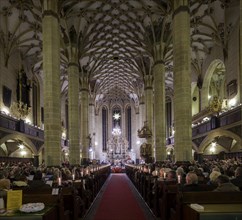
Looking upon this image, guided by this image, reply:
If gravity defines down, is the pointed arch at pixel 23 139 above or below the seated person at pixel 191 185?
above

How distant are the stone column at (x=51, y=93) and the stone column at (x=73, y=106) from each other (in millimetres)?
8023

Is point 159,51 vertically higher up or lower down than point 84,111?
higher up

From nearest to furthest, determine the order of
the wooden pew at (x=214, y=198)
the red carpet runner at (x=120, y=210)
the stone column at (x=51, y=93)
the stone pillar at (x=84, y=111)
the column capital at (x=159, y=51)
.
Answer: the wooden pew at (x=214, y=198) < the red carpet runner at (x=120, y=210) < the stone column at (x=51, y=93) < the column capital at (x=159, y=51) < the stone pillar at (x=84, y=111)

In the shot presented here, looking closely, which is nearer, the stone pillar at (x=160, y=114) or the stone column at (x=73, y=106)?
the stone column at (x=73, y=106)

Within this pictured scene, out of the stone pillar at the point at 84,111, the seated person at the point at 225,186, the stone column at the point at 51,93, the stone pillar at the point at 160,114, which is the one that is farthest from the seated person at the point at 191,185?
the stone pillar at the point at 84,111

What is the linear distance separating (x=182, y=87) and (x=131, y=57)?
20.0m

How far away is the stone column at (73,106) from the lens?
25.4 metres

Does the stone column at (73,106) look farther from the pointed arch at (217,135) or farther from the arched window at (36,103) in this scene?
the pointed arch at (217,135)

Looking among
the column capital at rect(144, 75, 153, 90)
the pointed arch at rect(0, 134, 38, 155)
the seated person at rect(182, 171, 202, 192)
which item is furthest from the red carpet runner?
the column capital at rect(144, 75, 153, 90)

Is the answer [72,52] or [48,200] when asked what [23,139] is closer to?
[72,52]

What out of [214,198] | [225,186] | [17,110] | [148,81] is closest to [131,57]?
[148,81]

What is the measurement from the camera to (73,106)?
87.0 ft

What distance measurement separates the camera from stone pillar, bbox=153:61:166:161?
2614cm

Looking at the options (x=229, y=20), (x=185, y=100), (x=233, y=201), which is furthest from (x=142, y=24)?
(x=233, y=201)
